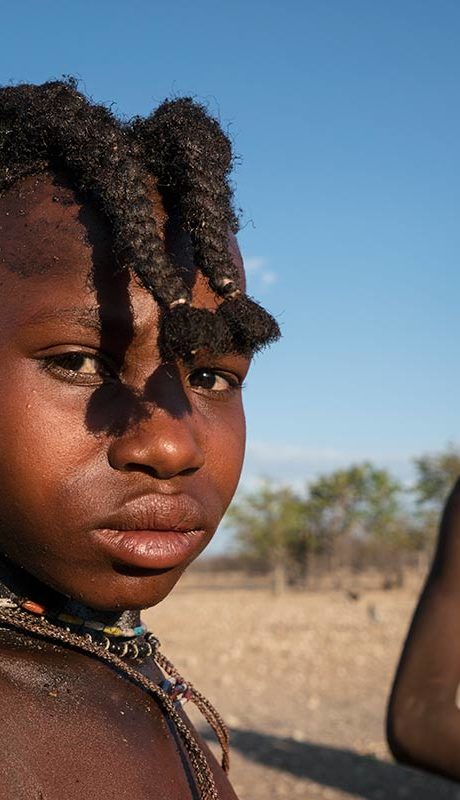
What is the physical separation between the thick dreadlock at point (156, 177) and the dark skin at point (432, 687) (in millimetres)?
1632

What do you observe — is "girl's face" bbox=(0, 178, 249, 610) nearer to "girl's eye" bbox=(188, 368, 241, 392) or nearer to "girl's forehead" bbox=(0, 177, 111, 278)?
"girl's forehead" bbox=(0, 177, 111, 278)

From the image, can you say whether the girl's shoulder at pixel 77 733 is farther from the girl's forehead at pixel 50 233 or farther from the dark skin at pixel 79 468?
the girl's forehead at pixel 50 233

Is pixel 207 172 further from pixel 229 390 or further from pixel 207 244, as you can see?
pixel 229 390

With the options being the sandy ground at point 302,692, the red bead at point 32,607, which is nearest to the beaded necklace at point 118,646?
the red bead at point 32,607

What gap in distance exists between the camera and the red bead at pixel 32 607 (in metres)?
1.53

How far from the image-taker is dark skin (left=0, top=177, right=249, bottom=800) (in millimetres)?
1405

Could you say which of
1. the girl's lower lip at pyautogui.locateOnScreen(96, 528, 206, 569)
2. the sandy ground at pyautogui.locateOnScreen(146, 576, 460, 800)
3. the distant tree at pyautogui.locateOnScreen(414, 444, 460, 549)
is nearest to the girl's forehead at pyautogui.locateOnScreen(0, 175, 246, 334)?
the girl's lower lip at pyautogui.locateOnScreen(96, 528, 206, 569)

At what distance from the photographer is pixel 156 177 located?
159cm

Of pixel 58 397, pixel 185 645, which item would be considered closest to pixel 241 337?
pixel 58 397

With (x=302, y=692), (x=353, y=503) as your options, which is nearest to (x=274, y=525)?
(x=353, y=503)

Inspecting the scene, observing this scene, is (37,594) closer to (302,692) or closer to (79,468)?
(79,468)

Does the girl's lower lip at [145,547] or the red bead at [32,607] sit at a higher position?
the girl's lower lip at [145,547]

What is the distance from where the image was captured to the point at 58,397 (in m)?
1.43

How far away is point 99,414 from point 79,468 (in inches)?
3.6
